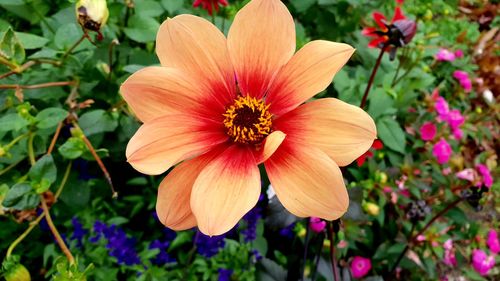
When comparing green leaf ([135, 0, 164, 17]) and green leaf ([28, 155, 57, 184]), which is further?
green leaf ([135, 0, 164, 17])

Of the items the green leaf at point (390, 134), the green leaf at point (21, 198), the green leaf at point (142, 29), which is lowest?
the green leaf at point (390, 134)

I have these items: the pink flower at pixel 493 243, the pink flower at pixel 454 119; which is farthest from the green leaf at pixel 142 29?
the pink flower at pixel 493 243

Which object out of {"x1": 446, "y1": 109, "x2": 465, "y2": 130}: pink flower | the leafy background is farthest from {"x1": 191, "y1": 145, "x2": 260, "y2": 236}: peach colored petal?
{"x1": 446, "y1": 109, "x2": 465, "y2": 130}: pink flower

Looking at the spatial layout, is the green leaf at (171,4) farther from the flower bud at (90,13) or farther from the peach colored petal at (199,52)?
the peach colored petal at (199,52)

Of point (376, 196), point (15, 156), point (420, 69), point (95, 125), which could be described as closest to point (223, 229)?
point (95, 125)

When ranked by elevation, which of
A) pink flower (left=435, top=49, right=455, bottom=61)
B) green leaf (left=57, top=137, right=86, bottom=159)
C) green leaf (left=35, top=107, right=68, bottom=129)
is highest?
green leaf (left=35, top=107, right=68, bottom=129)

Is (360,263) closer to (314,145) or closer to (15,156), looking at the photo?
(314,145)

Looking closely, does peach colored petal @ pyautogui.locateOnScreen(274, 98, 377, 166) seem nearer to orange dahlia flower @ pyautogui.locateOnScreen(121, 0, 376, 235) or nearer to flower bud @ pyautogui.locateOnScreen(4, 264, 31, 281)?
orange dahlia flower @ pyautogui.locateOnScreen(121, 0, 376, 235)
